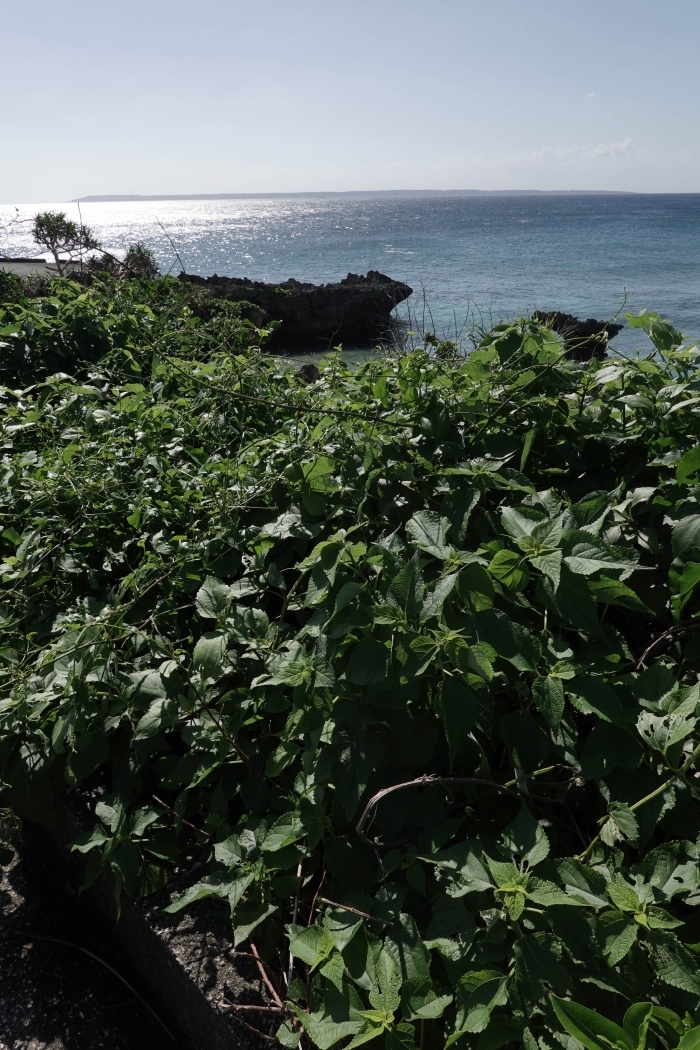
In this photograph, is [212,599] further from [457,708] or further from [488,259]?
[488,259]

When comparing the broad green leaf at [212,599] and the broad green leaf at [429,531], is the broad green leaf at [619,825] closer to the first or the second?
the broad green leaf at [429,531]

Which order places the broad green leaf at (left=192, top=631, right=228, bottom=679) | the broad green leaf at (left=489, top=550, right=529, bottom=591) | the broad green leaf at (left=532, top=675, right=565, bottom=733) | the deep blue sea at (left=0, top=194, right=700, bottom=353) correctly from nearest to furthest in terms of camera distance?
the broad green leaf at (left=532, top=675, right=565, bottom=733) → the broad green leaf at (left=489, top=550, right=529, bottom=591) → the broad green leaf at (left=192, top=631, right=228, bottom=679) → the deep blue sea at (left=0, top=194, right=700, bottom=353)

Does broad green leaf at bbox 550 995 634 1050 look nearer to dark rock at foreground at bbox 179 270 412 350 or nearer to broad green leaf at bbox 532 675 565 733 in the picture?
broad green leaf at bbox 532 675 565 733

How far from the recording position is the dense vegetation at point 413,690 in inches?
40.4

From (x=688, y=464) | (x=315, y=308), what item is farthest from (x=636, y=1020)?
(x=315, y=308)

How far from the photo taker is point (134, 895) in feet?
5.07

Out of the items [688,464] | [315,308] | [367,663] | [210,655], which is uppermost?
[315,308]

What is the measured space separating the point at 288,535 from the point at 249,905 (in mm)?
833

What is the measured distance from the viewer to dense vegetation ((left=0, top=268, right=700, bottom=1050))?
40.4 inches

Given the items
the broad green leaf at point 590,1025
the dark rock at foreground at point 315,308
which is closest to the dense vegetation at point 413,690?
the broad green leaf at point 590,1025

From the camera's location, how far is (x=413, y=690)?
1.21 metres

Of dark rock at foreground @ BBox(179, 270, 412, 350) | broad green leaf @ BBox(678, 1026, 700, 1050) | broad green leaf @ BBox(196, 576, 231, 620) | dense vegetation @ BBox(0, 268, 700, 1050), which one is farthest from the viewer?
dark rock at foreground @ BBox(179, 270, 412, 350)

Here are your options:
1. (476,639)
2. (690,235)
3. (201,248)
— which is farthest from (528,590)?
(201,248)

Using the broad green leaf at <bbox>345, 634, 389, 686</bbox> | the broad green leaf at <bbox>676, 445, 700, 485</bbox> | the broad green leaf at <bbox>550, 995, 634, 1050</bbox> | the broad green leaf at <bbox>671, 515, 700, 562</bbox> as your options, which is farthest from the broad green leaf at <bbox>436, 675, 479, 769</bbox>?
the broad green leaf at <bbox>676, 445, 700, 485</bbox>
